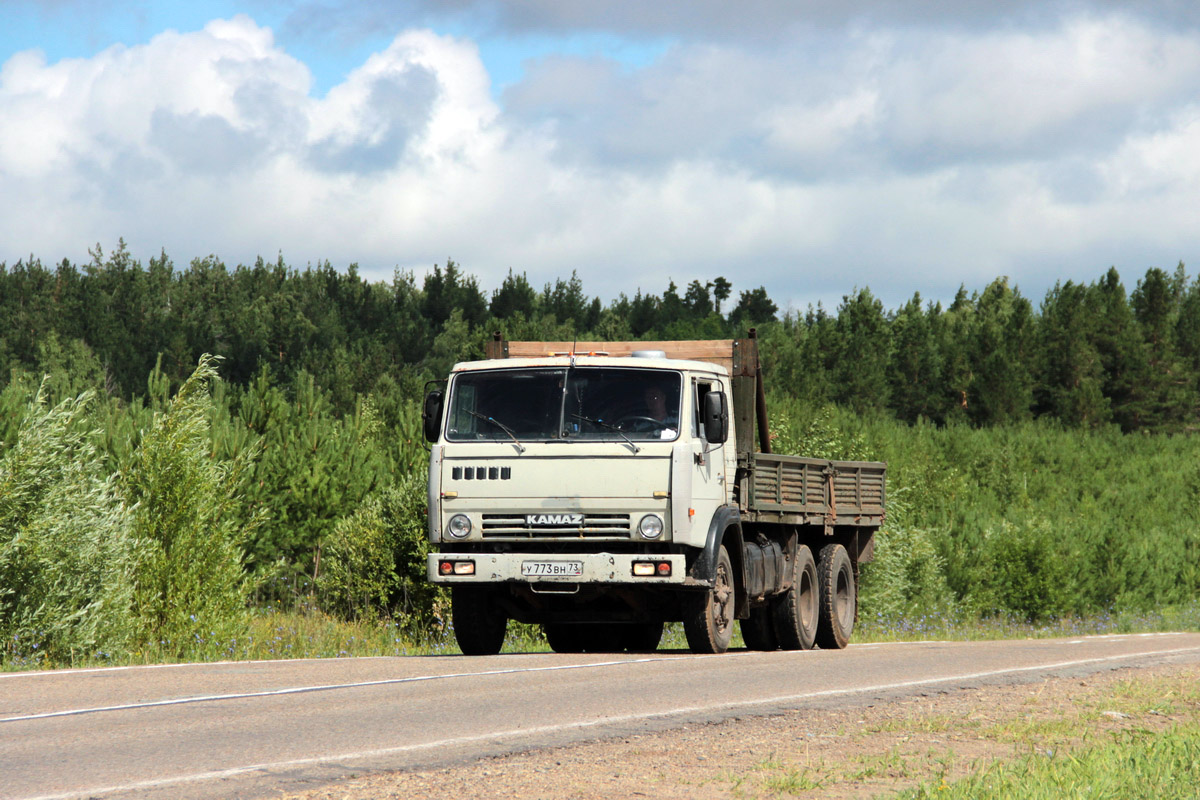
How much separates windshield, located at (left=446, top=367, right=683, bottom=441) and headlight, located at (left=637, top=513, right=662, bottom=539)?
76 cm

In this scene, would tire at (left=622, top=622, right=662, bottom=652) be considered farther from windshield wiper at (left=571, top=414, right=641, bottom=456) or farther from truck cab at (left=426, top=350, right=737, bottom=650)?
windshield wiper at (left=571, top=414, right=641, bottom=456)

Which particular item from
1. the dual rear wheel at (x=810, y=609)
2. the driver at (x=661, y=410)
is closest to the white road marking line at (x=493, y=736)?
the driver at (x=661, y=410)

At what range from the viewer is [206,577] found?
16406 mm

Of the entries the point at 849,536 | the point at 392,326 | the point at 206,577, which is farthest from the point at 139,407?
the point at 392,326

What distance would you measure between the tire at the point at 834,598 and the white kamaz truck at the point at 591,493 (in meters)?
3.04

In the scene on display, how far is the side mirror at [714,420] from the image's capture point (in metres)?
12.4

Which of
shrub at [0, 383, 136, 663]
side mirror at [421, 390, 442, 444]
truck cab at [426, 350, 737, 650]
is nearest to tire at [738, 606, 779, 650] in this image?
truck cab at [426, 350, 737, 650]

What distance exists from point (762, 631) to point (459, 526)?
5058mm

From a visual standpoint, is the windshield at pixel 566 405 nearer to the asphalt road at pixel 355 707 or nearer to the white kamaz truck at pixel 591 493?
the white kamaz truck at pixel 591 493

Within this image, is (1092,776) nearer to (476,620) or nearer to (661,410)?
(661,410)

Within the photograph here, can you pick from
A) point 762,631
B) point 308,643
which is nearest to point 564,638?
point 762,631

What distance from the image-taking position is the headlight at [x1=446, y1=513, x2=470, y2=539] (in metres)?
12.2

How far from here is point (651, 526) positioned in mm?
11961

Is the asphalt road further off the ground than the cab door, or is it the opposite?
the cab door
